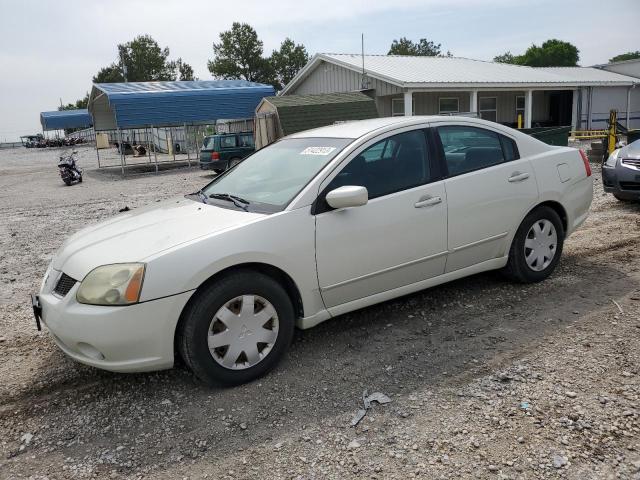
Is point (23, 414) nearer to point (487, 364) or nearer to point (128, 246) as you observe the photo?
point (128, 246)

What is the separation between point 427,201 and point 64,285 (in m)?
2.54

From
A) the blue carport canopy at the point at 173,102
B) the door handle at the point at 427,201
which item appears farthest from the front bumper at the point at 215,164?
the door handle at the point at 427,201

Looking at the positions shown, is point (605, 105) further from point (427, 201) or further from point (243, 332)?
point (243, 332)

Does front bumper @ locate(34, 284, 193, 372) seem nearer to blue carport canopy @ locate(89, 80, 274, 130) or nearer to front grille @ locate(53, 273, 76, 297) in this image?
front grille @ locate(53, 273, 76, 297)

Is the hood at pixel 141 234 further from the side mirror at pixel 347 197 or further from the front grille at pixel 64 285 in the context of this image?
the side mirror at pixel 347 197

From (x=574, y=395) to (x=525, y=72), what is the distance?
25723 millimetres

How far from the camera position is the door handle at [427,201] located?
3.92 meters

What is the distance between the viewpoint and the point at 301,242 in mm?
3432

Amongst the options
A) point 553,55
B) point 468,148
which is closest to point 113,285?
point 468,148

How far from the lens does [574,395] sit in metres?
3.05

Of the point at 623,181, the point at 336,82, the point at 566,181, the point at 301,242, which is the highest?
the point at 336,82

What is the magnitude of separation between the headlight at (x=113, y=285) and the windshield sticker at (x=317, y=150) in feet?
5.19

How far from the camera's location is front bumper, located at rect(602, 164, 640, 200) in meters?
7.77

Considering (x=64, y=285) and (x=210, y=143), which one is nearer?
(x=64, y=285)
